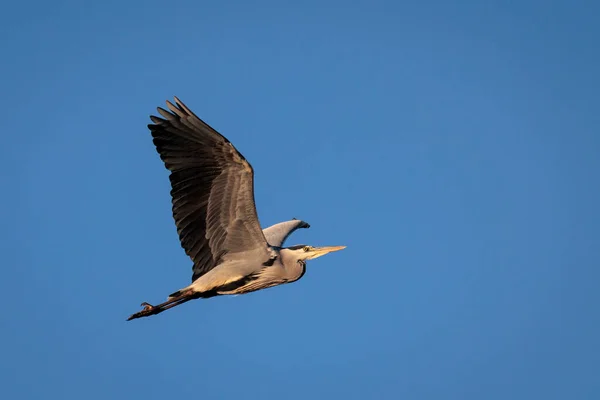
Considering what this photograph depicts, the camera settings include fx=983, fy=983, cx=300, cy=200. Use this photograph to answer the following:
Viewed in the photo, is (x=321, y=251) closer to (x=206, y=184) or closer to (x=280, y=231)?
(x=206, y=184)

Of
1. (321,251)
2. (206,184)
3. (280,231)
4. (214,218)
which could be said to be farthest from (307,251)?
(280,231)

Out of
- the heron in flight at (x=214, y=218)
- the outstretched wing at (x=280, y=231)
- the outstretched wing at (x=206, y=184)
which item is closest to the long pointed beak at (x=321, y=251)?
the heron in flight at (x=214, y=218)

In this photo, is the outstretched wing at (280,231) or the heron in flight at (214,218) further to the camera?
the outstretched wing at (280,231)

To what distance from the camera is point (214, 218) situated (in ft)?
40.5

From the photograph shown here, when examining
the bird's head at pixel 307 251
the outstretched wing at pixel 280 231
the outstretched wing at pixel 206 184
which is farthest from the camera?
the outstretched wing at pixel 280 231

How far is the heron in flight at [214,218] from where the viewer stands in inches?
474

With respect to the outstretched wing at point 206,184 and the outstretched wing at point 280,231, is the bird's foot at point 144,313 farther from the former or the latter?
the outstretched wing at point 280,231

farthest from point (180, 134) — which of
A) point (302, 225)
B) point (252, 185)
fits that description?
point (302, 225)

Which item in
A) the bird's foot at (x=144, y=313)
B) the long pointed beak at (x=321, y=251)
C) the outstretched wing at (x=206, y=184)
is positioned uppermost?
Answer: the outstretched wing at (x=206, y=184)

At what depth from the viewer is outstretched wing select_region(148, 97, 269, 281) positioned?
1198 centimetres

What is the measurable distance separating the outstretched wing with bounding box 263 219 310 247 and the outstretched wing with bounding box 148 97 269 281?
2.38 metres

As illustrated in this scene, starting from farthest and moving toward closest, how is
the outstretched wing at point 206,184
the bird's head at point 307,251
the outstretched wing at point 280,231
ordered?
1. the outstretched wing at point 280,231
2. the bird's head at point 307,251
3. the outstretched wing at point 206,184

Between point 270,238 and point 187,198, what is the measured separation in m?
2.96

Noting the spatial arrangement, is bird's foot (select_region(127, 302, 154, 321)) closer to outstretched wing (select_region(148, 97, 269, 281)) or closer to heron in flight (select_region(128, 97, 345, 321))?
heron in flight (select_region(128, 97, 345, 321))
